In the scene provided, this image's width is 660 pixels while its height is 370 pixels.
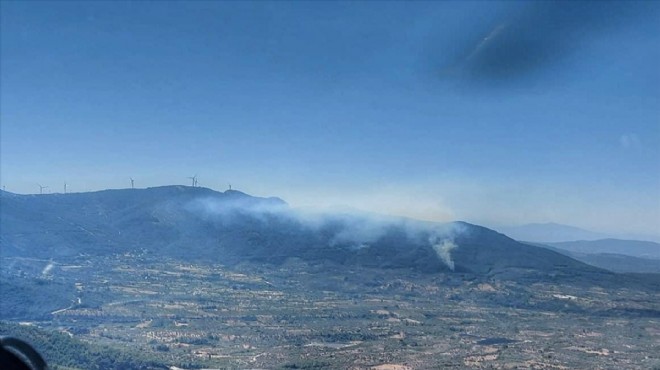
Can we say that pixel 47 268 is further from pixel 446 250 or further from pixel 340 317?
pixel 446 250

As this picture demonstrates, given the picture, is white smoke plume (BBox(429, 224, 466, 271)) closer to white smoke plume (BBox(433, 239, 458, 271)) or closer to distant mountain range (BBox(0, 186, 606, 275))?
white smoke plume (BBox(433, 239, 458, 271))

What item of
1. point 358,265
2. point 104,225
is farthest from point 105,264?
point 358,265

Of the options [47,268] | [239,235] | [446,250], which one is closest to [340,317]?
[47,268]

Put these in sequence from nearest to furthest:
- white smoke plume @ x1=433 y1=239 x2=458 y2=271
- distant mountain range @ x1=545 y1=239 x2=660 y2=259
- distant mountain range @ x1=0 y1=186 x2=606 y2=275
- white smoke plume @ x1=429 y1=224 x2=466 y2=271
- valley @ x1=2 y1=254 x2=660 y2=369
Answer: valley @ x1=2 y1=254 x2=660 y2=369 → white smoke plume @ x1=433 y1=239 x2=458 y2=271 → white smoke plume @ x1=429 y1=224 x2=466 y2=271 → distant mountain range @ x1=0 y1=186 x2=606 y2=275 → distant mountain range @ x1=545 y1=239 x2=660 y2=259

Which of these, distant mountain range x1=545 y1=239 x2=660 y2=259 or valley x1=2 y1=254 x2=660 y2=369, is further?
distant mountain range x1=545 y1=239 x2=660 y2=259

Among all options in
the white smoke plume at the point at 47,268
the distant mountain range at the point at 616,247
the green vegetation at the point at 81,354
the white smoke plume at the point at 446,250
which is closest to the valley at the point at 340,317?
the white smoke plume at the point at 47,268

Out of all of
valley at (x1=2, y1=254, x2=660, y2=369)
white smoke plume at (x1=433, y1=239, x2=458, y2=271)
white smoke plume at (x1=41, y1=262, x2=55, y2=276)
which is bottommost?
valley at (x1=2, y1=254, x2=660, y2=369)

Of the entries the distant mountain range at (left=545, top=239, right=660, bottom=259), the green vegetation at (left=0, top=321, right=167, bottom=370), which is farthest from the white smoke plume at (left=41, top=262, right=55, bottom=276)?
the distant mountain range at (left=545, top=239, right=660, bottom=259)

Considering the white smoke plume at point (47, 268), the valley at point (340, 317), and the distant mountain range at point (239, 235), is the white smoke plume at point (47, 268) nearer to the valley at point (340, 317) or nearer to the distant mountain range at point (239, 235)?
the valley at point (340, 317)

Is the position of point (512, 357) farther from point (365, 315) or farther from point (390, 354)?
point (365, 315)
